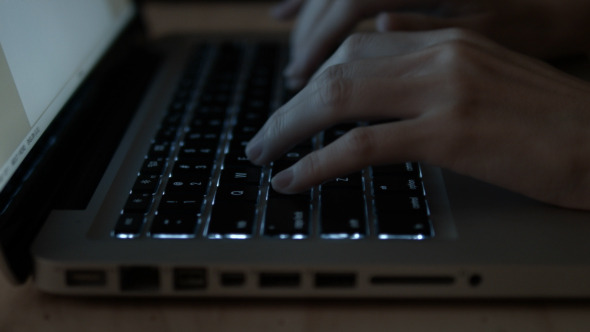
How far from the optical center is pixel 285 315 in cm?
40

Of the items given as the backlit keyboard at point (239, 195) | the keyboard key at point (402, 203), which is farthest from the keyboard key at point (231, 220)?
the keyboard key at point (402, 203)

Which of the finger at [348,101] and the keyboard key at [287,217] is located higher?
the finger at [348,101]

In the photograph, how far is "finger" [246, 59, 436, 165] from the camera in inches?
17.7

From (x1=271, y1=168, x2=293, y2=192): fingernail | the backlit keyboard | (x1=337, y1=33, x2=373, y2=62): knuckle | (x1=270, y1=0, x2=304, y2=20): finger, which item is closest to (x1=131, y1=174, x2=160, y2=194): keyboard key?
the backlit keyboard

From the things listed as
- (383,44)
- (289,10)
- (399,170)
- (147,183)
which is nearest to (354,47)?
(383,44)

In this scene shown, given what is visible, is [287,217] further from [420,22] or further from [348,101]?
[420,22]

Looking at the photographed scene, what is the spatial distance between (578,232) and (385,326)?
0.55ft

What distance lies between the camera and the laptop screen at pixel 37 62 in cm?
46

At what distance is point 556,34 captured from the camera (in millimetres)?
684

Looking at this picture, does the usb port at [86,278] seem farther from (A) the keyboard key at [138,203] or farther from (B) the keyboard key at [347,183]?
(B) the keyboard key at [347,183]

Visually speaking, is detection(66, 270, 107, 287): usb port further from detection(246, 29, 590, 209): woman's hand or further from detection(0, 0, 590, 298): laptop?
detection(246, 29, 590, 209): woman's hand

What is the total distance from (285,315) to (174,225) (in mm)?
111

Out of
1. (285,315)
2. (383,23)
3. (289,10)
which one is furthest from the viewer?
(289,10)

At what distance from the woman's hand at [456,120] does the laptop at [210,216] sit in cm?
3
